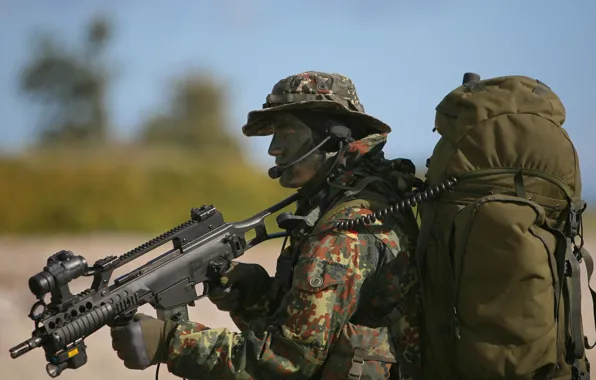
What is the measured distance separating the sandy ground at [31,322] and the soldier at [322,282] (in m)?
4.29

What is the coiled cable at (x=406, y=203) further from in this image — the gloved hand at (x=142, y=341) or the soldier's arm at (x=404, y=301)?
the gloved hand at (x=142, y=341)

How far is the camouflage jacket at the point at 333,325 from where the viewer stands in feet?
11.4

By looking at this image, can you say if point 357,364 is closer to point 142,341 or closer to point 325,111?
point 142,341

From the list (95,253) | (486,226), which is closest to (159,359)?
(486,226)

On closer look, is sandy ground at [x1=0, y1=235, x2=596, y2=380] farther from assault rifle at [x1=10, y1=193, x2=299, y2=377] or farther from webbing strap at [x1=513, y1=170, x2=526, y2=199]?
webbing strap at [x1=513, y1=170, x2=526, y2=199]

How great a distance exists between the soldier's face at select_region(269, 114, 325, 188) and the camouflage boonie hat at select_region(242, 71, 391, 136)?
0.33 ft

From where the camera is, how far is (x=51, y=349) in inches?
131

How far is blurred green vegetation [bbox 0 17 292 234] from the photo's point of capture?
18047 mm

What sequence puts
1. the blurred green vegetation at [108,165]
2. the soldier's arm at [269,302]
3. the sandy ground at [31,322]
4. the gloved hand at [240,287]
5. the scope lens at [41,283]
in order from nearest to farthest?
the scope lens at [41,283], the soldier's arm at [269,302], the gloved hand at [240,287], the sandy ground at [31,322], the blurred green vegetation at [108,165]

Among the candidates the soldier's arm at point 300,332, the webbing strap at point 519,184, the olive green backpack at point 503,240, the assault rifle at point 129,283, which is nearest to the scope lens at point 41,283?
the assault rifle at point 129,283

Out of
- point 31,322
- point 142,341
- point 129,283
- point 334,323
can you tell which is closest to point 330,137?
point 334,323

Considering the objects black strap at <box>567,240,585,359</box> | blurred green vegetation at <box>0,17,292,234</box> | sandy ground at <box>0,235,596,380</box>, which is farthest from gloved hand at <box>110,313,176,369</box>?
blurred green vegetation at <box>0,17,292,234</box>

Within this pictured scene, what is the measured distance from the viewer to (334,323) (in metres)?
3.50

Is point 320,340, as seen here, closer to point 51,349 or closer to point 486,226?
point 486,226
